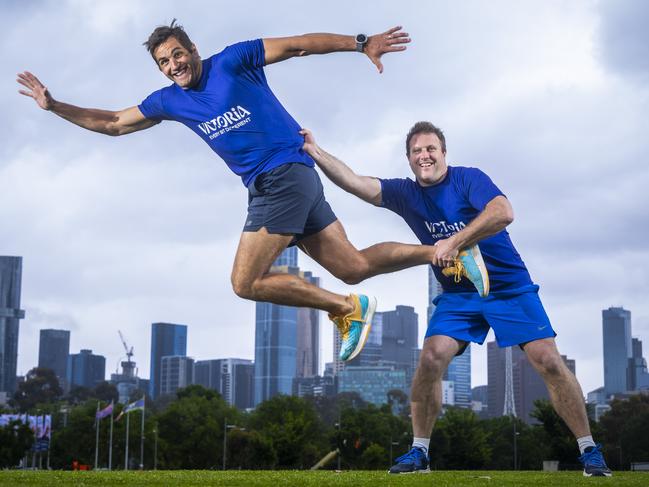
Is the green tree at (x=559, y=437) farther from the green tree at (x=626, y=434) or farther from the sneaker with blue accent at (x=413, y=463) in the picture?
the sneaker with blue accent at (x=413, y=463)

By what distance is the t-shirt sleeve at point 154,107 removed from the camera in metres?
11.4

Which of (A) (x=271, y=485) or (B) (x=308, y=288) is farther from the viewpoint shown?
(B) (x=308, y=288)

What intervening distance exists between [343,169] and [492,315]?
8.58 ft

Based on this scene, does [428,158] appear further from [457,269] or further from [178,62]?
[178,62]

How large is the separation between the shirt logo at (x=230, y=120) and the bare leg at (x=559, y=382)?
4494 mm

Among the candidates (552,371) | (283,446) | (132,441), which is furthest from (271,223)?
(132,441)

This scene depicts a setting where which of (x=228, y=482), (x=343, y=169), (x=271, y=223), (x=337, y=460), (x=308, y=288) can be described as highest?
(x=343, y=169)

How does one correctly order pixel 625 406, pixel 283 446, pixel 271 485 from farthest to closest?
1. pixel 625 406
2. pixel 283 446
3. pixel 271 485

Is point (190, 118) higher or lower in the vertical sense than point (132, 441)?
higher

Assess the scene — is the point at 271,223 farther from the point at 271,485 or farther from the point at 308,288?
the point at 271,485

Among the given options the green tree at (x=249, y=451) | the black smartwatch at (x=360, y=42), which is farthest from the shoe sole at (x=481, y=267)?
the green tree at (x=249, y=451)

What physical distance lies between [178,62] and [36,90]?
2.20 metres

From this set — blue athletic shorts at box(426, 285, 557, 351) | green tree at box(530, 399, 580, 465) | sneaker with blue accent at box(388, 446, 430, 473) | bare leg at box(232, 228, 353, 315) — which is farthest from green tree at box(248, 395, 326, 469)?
bare leg at box(232, 228, 353, 315)

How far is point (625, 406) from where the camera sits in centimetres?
10188
